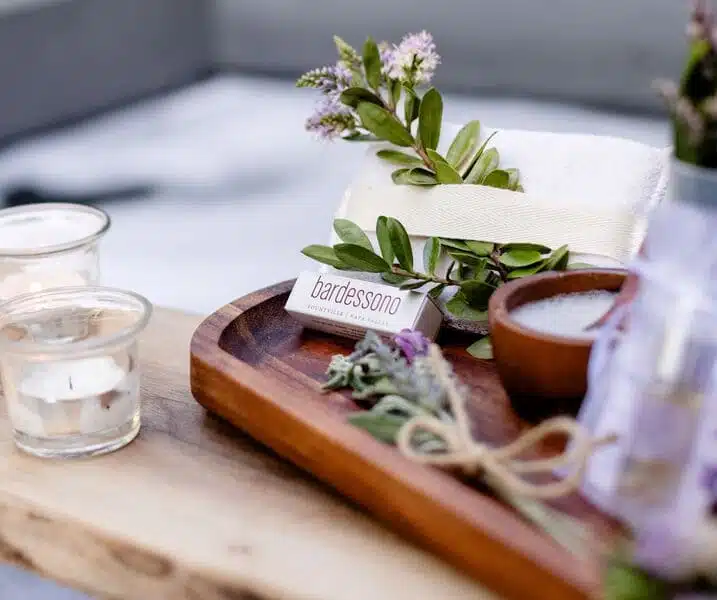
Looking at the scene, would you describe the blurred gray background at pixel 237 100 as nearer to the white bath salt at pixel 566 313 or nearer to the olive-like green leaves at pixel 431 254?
the olive-like green leaves at pixel 431 254

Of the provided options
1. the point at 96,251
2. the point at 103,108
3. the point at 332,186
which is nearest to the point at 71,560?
the point at 96,251

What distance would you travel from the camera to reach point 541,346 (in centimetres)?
53

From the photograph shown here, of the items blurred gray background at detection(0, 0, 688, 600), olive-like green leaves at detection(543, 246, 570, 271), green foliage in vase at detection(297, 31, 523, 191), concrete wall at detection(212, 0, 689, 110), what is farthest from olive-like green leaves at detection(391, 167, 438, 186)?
concrete wall at detection(212, 0, 689, 110)

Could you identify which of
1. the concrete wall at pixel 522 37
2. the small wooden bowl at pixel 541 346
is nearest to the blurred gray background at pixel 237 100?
the concrete wall at pixel 522 37

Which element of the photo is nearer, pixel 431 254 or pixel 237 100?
pixel 431 254

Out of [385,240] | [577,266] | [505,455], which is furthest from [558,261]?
[505,455]

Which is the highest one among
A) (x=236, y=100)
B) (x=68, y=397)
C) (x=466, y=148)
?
(x=466, y=148)

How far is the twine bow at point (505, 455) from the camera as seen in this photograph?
46 cm

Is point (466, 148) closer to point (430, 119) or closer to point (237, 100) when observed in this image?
point (430, 119)

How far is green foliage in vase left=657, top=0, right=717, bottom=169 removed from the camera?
1.48ft

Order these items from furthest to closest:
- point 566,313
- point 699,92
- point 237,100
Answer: point 237,100, point 566,313, point 699,92

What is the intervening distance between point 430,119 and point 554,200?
11 centimetres

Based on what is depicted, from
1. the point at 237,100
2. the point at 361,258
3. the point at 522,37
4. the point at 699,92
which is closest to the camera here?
the point at 699,92

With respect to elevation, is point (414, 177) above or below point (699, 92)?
below
